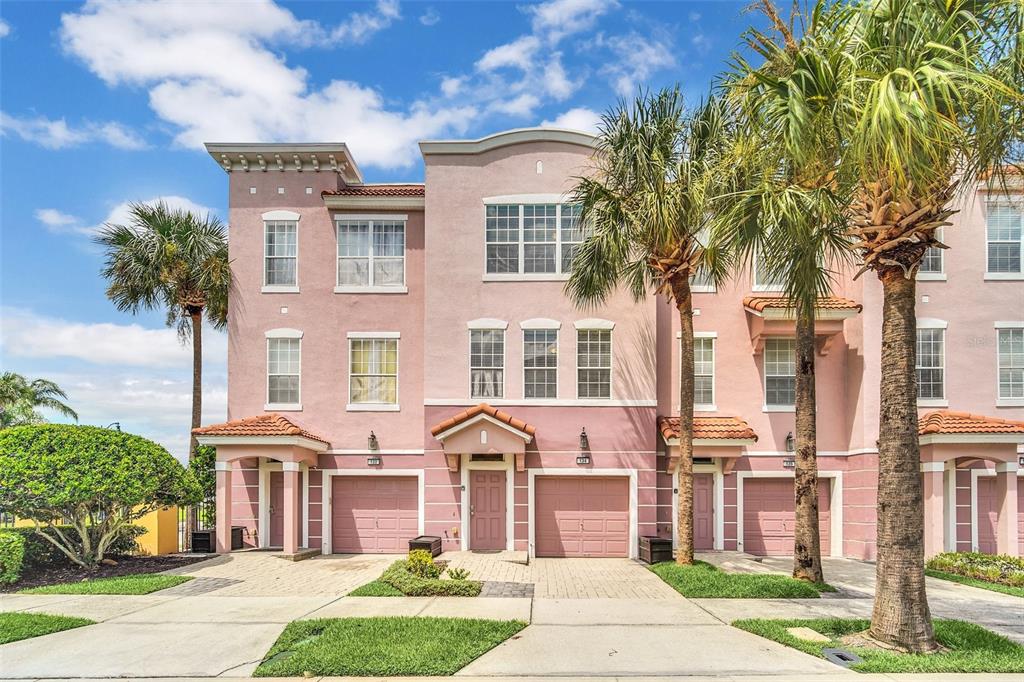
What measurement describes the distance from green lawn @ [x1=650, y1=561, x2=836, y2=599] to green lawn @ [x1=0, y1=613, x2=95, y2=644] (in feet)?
33.3

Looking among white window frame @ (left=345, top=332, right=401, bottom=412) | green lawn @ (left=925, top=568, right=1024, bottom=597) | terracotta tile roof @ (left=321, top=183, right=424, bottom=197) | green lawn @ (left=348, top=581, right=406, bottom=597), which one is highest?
terracotta tile roof @ (left=321, top=183, right=424, bottom=197)

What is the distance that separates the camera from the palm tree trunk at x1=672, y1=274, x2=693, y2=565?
1584 centimetres

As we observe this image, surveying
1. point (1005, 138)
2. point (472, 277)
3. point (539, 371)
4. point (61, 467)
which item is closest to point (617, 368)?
point (539, 371)

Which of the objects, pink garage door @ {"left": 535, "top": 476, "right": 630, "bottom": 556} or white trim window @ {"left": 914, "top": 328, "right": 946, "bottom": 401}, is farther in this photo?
white trim window @ {"left": 914, "top": 328, "right": 946, "bottom": 401}

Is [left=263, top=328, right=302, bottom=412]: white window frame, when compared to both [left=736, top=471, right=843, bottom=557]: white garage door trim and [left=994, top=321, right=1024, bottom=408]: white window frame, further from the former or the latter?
[left=994, top=321, right=1024, bottom=408]: white window frame

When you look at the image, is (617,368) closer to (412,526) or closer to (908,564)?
(412,526)

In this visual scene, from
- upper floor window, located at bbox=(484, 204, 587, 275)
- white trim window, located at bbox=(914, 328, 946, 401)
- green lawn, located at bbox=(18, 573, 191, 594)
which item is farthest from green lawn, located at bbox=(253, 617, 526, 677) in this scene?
white trim window, located at bbox=(914, 328, 946, 401)

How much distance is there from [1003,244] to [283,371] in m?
20.0

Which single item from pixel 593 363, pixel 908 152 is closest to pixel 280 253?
pixel 593 363

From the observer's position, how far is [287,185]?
20766 millimetres

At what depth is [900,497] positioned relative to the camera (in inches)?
367

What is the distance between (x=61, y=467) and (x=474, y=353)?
31.5 feet

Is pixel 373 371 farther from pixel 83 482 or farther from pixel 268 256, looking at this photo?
pixel 83 482

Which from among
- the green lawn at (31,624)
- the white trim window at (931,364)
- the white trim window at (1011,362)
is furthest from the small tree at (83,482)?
the white trim window at (1011,362)
